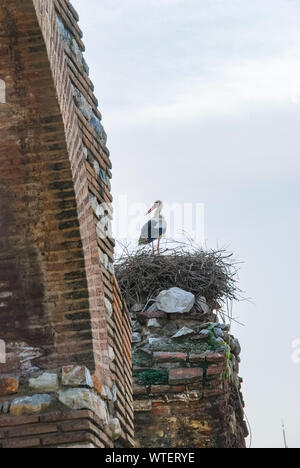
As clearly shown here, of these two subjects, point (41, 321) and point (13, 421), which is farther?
point (41, 321)

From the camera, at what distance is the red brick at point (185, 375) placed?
8.20 m

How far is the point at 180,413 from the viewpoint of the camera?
322 inches

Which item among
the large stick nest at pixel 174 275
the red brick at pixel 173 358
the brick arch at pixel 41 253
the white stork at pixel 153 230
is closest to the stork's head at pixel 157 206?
the white stork at pixel 153 230

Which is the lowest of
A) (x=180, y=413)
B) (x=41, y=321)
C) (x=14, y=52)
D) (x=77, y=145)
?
(x=180, y=413)

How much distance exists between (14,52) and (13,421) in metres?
1.93

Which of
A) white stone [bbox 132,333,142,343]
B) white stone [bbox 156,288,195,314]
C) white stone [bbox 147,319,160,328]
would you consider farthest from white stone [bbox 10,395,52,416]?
white stone [bbox 156,288,195,314]

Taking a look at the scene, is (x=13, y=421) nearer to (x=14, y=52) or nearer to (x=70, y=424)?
(x=70, y=424)

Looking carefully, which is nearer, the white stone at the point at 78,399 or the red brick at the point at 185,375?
the white stone at the point at 78,399

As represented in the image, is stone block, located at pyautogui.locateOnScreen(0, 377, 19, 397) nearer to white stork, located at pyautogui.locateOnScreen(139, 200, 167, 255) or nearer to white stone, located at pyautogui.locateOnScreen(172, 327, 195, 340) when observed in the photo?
white stone, located at pyautogui.locateOnScreen(172, 327, 195, 340)

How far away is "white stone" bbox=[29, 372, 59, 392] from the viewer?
474 cm

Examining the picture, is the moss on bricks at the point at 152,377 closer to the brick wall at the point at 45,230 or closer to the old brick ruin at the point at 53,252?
the old brick ruin at the point at 53,252

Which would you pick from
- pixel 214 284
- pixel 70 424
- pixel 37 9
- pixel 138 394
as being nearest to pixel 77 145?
pixel 37 9

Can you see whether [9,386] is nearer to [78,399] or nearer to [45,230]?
[78,399]

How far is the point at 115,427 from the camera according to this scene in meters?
5.13
